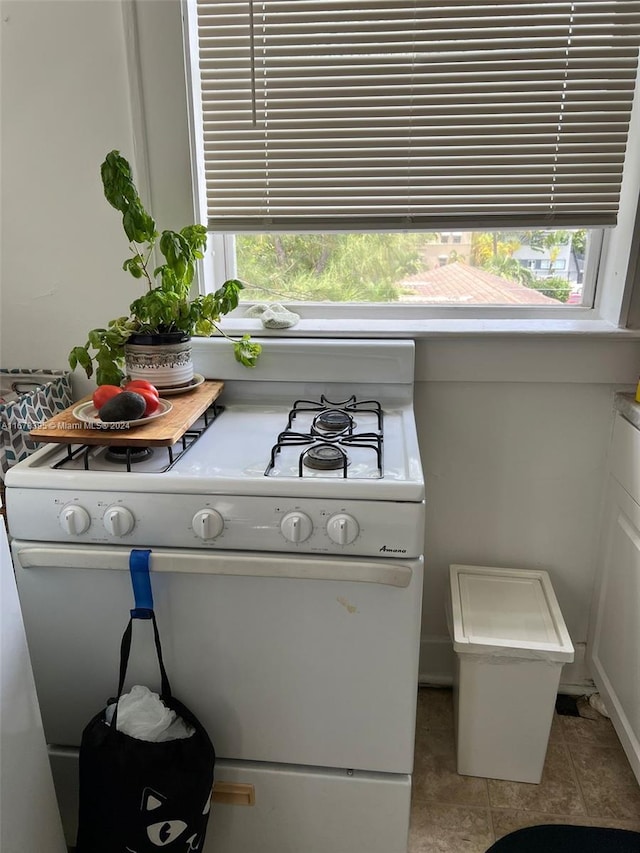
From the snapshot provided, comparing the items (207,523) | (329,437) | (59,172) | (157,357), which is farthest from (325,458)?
(59,172)

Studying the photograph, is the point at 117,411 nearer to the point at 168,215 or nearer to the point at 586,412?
the point at 168,215

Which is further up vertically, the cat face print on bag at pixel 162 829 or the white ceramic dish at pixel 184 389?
the white ceramic dish at pixel 184 389

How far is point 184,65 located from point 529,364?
3.47 ft

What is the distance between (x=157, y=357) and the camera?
4.32 ft

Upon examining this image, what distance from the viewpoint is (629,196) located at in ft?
4.75

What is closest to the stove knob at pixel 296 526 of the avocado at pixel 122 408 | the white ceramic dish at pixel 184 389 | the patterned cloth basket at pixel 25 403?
the avocado at pixel 122 408

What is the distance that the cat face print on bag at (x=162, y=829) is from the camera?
3.48 feet

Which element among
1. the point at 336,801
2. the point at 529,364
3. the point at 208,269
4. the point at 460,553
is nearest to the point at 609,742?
the point at 460,553

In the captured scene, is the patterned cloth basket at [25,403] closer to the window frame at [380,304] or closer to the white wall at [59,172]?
the white wall at [59,172]

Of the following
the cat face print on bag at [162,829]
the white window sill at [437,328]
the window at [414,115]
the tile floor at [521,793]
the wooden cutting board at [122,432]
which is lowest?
the tile floor at [521,793]

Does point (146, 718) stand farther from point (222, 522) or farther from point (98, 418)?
point (98, 418)

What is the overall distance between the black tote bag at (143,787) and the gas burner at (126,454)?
28 centimetres

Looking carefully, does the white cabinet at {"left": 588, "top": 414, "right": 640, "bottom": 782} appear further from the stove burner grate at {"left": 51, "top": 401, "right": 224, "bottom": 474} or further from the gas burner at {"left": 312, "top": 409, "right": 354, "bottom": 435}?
Result: the stove burner grate at {"left": 51, "top": 401, "right": 224, "bottom": 474}

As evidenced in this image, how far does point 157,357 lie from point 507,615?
102cm
